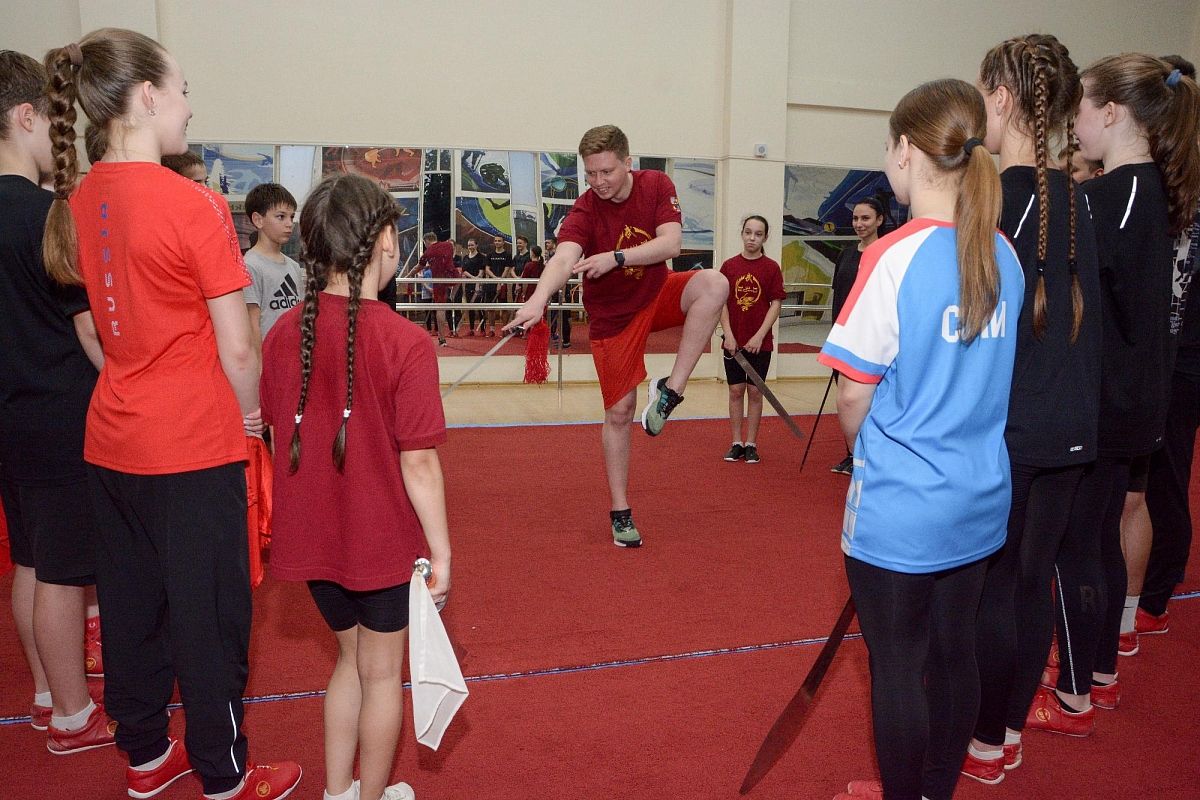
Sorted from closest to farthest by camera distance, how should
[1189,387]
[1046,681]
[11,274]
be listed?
[11,274]
[1046,681]
[1189,387]

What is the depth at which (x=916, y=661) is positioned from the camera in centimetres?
163

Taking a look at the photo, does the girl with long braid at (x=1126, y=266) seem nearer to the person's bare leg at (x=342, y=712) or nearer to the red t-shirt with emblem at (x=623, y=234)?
the person's bare leg at (x=342, y=712)

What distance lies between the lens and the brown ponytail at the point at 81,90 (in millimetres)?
1629

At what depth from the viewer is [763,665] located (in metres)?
2.68

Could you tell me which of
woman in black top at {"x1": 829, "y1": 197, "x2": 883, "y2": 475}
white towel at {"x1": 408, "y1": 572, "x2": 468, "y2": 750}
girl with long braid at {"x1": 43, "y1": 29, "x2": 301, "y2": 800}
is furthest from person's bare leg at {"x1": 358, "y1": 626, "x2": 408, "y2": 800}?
woman in black top at {"x1": 829, "y1": 197, "x2": 883, "y2": 475}

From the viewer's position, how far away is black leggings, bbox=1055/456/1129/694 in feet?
6.88

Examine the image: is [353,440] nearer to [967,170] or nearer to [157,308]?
[157,308]

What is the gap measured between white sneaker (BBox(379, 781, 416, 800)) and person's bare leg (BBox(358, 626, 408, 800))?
0.20 metres

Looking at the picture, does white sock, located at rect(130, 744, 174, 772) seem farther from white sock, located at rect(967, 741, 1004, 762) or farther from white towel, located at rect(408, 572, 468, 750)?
white sock, located at rect(967, 741, 1004, 762)

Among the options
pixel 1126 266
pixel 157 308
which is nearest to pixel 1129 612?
pixel 1126 266

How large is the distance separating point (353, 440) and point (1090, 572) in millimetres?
1791

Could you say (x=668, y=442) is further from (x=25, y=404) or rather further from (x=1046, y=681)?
(x=25, y=404)

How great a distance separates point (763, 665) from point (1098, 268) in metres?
1.48

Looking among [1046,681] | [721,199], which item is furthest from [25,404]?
[721,199]
